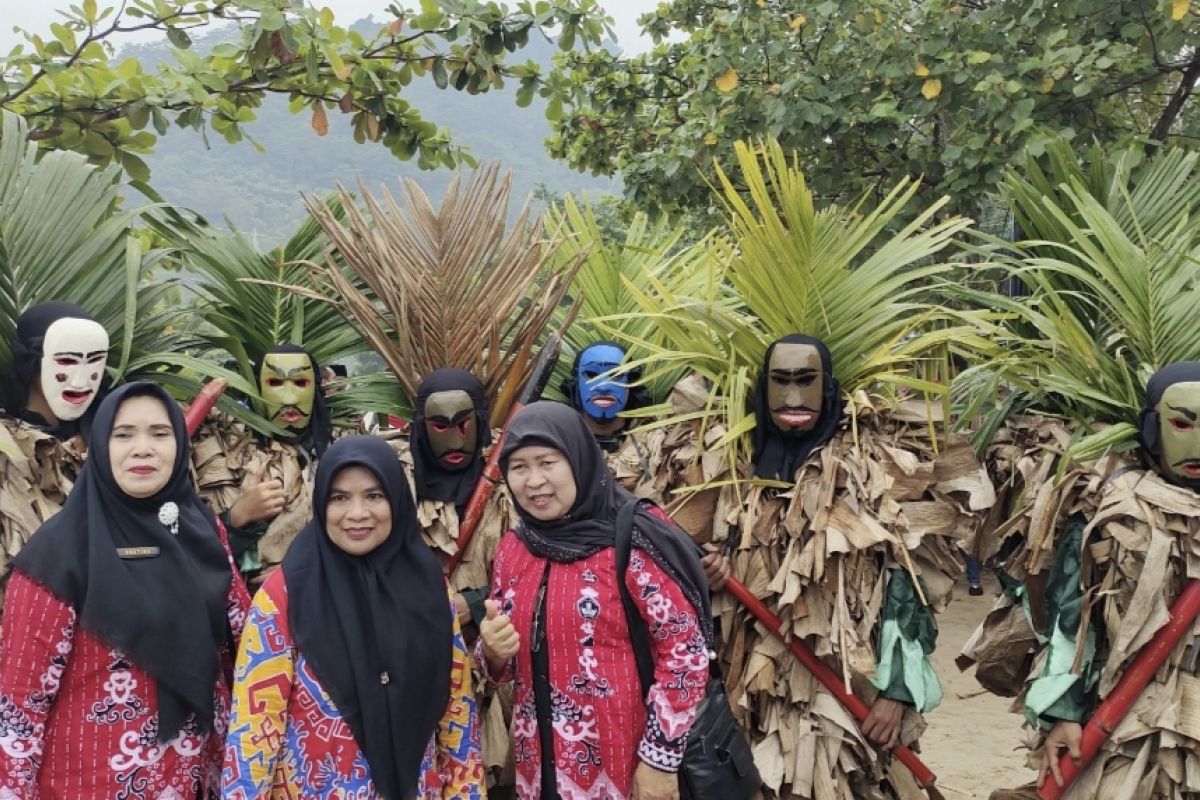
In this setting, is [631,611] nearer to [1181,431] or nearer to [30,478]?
[1181,431]

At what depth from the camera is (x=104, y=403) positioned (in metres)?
2.29

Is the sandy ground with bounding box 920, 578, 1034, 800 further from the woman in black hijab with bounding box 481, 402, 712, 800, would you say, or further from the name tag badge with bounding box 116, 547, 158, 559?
the name tag badge with bounding box 116, 547, 158, 559

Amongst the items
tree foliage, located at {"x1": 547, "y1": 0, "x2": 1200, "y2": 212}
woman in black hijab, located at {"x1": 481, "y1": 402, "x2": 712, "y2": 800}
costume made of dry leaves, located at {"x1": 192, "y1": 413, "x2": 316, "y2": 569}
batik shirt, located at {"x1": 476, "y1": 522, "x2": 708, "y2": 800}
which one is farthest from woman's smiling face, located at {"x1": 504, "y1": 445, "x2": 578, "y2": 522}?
tree foliage, located at {"x1": 547, "y1": 0, "x2": 1200, "y2": 212}

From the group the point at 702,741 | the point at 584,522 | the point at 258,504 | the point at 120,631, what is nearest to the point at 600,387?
the point at 258,504

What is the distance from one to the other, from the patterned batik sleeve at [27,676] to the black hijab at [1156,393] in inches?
100

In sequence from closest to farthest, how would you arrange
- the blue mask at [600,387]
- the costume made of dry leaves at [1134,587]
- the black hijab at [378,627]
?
the black hijab at [378,627]
the costume made of dry leaves at [1134,587]
the blue mask at [600,387]

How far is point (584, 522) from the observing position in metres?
2.41

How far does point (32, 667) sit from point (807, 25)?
6.01 meters

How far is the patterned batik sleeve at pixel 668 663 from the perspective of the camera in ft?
7.61

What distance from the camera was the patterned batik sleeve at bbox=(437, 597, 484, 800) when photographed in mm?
2340

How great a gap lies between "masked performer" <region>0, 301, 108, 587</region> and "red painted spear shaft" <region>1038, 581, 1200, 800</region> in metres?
2.68

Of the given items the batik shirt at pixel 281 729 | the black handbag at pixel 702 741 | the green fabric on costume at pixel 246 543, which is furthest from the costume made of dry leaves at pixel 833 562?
the green fabric on costume at pixel 246 543

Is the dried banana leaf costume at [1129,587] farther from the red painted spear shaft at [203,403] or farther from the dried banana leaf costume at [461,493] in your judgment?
the red painted spear shaft at [203,403]

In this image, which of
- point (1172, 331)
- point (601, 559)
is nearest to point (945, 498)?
point (1172, 331)
